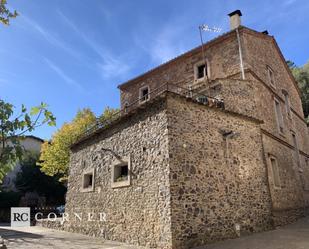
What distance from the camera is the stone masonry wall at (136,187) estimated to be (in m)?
8.75

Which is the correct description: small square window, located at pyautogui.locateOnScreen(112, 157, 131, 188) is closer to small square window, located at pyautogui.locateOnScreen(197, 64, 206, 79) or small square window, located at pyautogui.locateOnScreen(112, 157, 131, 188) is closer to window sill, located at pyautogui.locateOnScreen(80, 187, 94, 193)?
window sill, located at pyautogui.locateOnScreen(80, 187, 94, 193)

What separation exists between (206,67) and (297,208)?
850cm

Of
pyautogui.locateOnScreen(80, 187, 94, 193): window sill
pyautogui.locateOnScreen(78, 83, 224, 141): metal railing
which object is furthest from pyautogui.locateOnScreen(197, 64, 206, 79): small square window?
pyautogui.locateOnScreen(80, 187, 94, 193): window sill

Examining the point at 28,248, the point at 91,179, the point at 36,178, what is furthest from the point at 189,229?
the point at 36,178

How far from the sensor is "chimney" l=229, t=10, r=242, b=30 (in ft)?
50.5

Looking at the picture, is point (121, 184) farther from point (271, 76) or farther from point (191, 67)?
point (271, 76)

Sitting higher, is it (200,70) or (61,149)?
(200,70)

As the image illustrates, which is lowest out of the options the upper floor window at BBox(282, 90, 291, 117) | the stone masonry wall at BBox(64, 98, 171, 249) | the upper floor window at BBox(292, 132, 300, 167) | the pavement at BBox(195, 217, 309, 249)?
the pavement at BBox(195, 217, 309, 249)

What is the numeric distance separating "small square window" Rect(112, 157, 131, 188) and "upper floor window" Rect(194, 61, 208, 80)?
7.02 meters

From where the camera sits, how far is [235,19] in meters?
15.5

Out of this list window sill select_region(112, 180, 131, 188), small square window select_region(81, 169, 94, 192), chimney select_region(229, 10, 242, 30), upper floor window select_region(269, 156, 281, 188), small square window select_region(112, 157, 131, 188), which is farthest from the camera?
chimney select_region(229, 10, 242, 30)

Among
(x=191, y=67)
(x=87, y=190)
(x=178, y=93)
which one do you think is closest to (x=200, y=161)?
(x=178, y=93)

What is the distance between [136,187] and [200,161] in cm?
238

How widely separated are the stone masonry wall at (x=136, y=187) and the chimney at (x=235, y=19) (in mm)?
8469
